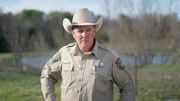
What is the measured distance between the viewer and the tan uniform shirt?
2.19 m

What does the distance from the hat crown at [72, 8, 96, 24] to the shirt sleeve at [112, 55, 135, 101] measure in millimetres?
332

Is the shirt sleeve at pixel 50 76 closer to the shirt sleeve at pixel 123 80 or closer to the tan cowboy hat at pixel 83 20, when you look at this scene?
the tan cowboy hat at pixel 83 20

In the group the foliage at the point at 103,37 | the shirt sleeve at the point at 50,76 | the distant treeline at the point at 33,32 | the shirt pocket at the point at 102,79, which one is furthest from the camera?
the foliage at the point at 103,37

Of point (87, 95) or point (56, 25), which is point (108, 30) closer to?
point (56, 25)

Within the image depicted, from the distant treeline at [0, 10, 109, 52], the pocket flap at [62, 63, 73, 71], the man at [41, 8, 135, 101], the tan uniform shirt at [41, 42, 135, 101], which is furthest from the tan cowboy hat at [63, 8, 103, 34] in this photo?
the distant treeline at [0, 10, 109, 52]

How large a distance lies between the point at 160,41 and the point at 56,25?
7.73 metres

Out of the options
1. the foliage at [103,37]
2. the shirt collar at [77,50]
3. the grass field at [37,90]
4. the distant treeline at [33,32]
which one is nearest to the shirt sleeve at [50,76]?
the shirt collar at [77,50]

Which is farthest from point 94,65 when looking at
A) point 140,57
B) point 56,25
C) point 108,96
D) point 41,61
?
point 56,25

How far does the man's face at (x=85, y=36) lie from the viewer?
2221 mm

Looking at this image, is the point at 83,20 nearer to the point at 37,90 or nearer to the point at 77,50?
the point at 77,50

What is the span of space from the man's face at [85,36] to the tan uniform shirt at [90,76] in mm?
50

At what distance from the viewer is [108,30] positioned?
68.4 feet

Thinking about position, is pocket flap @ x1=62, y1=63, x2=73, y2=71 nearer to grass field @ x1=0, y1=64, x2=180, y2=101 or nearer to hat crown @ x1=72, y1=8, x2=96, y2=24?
hat crown @ x1=72, y1=8, x2=96, y2=24

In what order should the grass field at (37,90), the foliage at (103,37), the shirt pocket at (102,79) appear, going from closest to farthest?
the shirt pocket at (102,79)
the grass field at (37,90)
the foliage at (103,37)
